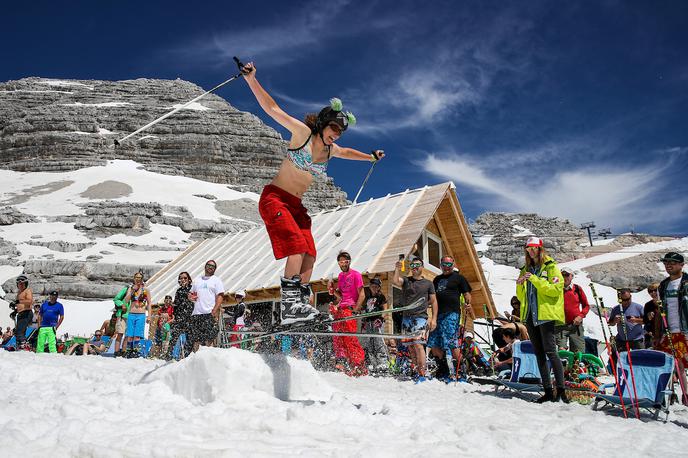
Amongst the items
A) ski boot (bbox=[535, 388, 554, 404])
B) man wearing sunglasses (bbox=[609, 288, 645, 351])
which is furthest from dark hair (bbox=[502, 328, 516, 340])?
ski boot (bbox=[535, 388, 554, 404])

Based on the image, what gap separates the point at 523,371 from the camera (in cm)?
589

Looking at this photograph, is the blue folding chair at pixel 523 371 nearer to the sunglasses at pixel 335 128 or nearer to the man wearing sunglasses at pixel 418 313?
the man wearing sunglasses at pixel 418 313

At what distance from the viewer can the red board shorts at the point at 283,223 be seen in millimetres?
3986

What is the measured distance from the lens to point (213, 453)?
2.24m

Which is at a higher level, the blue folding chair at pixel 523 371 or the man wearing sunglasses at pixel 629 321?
the man wearing sunglasses at pixel 629 321

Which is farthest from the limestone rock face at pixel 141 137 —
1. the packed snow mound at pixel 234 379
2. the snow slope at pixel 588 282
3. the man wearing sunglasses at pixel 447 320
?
the packed snow mound at pixel 234 379

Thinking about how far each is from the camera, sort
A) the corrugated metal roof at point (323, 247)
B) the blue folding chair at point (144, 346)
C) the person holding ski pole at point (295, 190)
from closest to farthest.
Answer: the person holding ski pole at point (295, 190)
the blue folding chair at point (144, 346)
the corrugated metal roof at point (323, 247)

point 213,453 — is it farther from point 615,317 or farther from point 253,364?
point 615,317

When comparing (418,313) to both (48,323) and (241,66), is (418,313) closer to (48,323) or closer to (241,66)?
(241,66)

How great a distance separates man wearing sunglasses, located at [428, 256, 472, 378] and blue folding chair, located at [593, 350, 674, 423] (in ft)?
6.72

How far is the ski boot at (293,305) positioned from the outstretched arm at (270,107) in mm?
1227

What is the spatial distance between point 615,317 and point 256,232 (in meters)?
13.2

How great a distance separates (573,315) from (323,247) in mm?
7405

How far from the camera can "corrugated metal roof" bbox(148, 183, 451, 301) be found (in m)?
12.2
